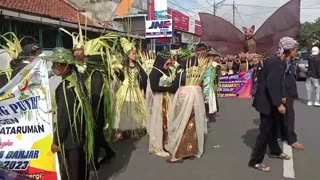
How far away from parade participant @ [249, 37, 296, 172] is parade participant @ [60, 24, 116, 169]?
211 centimetres

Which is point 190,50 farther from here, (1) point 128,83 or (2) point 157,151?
(2) point 157,151

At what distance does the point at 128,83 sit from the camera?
7.80 metres

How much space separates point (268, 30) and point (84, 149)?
32.8 ft

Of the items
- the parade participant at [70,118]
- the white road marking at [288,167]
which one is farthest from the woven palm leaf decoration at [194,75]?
the parade participant at [70,118]

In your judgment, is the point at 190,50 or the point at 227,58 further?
the point at 227,58

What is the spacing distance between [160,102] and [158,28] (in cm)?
2066

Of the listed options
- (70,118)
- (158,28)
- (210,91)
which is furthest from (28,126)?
(158,28)

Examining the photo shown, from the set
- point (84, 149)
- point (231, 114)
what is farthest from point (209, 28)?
point (84, 149)

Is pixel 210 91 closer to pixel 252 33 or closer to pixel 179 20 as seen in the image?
pixel 252 33

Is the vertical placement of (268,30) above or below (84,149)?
above

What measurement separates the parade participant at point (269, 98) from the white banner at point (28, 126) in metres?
2.86

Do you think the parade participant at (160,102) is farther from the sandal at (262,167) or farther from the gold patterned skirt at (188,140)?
the sandal at (262,167)

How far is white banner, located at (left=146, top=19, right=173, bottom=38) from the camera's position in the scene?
2675 centimetres

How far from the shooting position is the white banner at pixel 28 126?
15.3 feet
